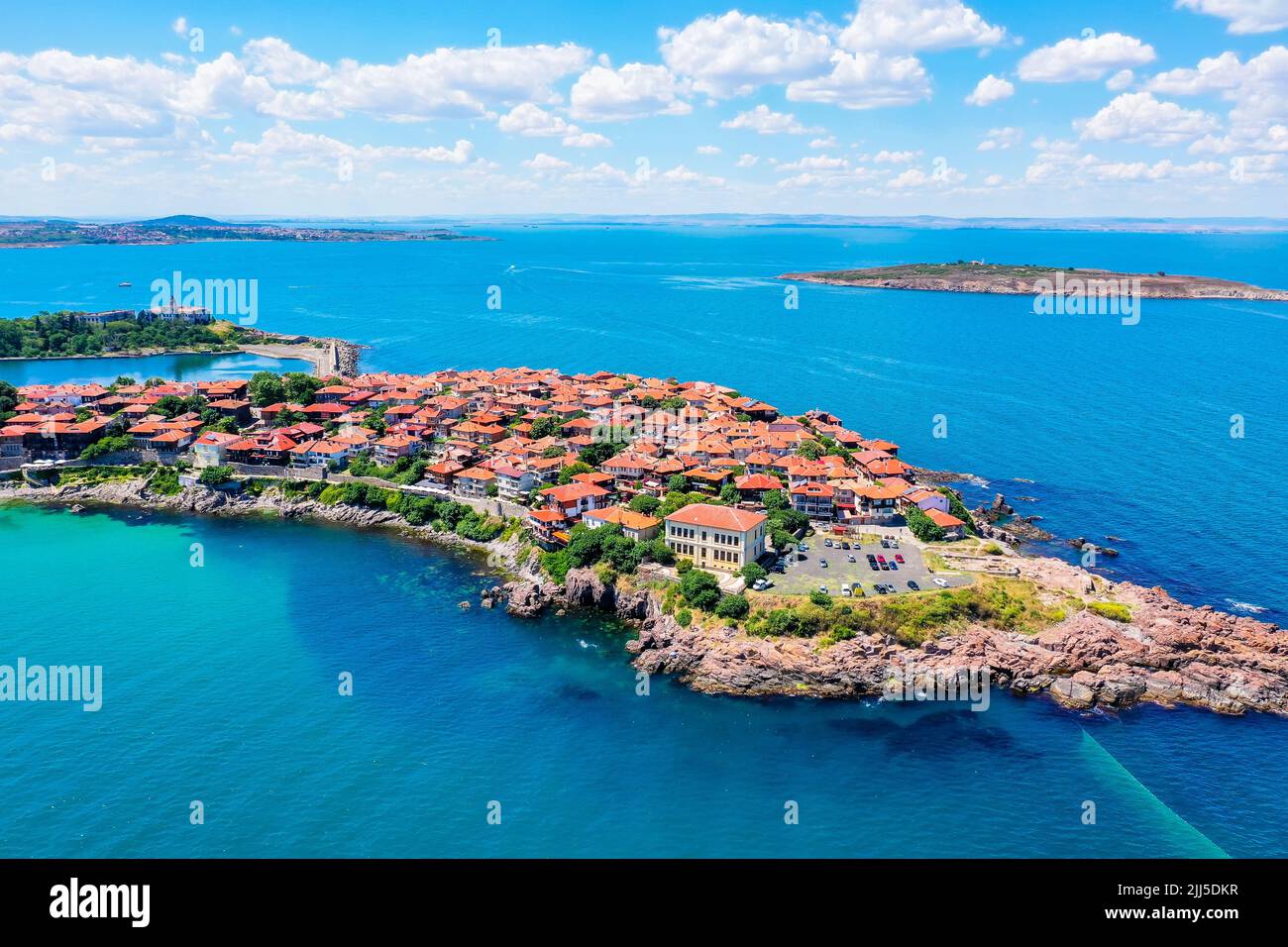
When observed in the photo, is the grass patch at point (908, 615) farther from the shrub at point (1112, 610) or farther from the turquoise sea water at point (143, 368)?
the turquoise sea water at point (143, 368)

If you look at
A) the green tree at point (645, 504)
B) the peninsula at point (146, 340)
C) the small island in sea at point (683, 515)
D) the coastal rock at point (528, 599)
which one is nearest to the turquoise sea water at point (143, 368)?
the peninsula at point (146, 340)

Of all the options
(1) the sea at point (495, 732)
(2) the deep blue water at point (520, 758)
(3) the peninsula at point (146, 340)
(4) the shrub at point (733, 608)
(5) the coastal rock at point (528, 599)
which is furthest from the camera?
(3) the peninsula at point (146, 340)

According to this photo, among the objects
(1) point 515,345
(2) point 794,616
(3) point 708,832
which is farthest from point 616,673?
(1) point 515,345

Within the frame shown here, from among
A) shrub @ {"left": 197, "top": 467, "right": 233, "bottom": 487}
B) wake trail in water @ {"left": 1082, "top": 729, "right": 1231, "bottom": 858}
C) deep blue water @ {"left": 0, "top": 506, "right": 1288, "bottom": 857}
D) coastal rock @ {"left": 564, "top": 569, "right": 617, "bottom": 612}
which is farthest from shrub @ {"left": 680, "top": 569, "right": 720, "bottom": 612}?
shrub @ {"left": 197, "top": 467, "right": 233, "bottom": 487}

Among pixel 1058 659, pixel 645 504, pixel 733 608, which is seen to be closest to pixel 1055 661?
pixel 1058 659

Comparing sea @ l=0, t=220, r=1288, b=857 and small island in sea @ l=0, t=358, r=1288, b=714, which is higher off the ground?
small island in sea @ l=0, t=358, r=1288, b=714

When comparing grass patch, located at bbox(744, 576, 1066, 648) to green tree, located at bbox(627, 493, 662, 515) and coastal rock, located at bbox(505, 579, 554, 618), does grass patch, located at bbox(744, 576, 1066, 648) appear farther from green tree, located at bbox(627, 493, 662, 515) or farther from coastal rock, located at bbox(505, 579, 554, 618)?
coastal rock, located at bbox(505, 579, 554, 618)
